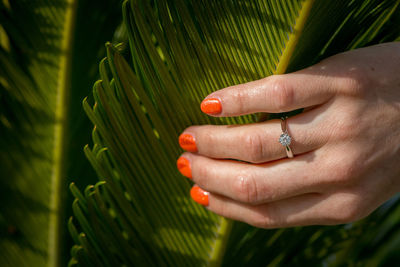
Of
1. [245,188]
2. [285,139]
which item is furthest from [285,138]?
[245,188]

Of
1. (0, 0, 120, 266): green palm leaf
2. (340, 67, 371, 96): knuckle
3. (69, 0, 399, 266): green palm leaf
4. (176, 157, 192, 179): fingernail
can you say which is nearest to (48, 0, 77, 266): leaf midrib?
(0, 0, 120, 266): green palm leaf

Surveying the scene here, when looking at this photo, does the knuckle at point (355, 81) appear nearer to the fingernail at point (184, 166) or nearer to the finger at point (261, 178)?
the finger at point (261, 178)

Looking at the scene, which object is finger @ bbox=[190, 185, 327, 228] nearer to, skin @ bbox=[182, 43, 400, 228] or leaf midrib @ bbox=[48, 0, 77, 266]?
skin @ bbox=[182, 43, 400, 228]

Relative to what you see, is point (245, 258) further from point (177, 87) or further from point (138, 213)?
point (177, 87)

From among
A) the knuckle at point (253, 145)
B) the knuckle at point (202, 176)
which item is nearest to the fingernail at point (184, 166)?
the knuckle at point (202, 176)

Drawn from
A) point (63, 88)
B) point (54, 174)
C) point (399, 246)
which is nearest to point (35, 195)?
point (54, 174)

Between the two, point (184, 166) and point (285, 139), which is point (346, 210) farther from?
point (184, 166)
